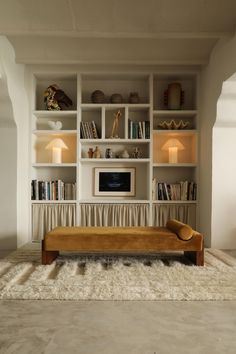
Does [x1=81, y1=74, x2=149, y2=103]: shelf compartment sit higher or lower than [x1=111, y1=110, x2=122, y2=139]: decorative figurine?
higher

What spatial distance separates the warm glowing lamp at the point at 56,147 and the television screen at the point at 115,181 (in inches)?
29.8

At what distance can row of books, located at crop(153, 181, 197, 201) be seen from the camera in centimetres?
523

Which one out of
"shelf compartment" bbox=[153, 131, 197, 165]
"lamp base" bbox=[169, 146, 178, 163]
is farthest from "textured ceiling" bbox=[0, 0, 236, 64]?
"shelf compartment" bbox=[153, 131, 197, 165]

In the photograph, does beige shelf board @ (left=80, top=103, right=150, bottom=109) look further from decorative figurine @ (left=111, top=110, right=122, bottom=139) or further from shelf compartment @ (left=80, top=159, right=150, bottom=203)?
shelf compartment @ (left=80, top=159, right=150, bottom=203)

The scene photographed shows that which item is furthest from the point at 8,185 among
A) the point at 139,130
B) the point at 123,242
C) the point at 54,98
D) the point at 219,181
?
the point at 219,181

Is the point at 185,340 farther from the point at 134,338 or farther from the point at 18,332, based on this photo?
the point at 18,332

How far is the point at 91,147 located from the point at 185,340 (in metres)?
3.94

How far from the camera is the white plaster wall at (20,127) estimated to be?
14.2 feet

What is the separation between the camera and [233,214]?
15.5 ft

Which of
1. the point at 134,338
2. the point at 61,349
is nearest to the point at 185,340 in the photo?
the point at 134,338

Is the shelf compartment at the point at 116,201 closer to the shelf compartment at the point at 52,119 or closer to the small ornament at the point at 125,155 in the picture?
the small ornament at the point at 125,155

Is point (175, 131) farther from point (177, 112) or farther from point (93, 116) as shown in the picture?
point (93, 116)

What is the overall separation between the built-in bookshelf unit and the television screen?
16 millimetres

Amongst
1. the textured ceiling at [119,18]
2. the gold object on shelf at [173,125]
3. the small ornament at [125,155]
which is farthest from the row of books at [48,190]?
the textured ceiling at [119,18]
